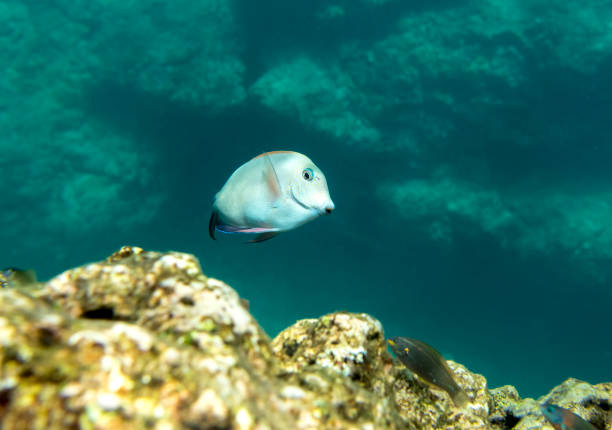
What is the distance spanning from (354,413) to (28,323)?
1131mm

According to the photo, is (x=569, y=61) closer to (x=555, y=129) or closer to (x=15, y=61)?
(x=555, y=129)

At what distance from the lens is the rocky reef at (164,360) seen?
0.91 meters

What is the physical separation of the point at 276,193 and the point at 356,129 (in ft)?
84.1

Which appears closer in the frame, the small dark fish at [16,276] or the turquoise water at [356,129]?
the small dark fish at [16,276]

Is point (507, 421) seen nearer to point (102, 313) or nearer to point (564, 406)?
point (564, 406)

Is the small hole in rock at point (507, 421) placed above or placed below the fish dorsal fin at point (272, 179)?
below

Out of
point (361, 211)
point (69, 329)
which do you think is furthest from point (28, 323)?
point (361, 211)

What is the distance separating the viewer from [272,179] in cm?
203

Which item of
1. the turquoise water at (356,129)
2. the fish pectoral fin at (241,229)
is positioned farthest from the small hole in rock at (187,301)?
the turquoise water at (356,129)

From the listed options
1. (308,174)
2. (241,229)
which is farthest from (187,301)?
(308,174)

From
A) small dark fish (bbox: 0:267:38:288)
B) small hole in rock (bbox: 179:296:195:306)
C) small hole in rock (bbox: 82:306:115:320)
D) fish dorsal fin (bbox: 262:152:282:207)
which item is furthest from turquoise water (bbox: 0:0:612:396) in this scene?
small hole in rock (bbox: 82:306:115:320)

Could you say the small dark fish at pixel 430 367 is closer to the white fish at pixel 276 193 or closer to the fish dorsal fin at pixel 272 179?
the white fish at pixel 276 193

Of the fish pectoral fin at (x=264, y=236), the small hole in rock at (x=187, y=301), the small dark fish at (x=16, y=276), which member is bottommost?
the small hole in rock at (x=187, y=301)

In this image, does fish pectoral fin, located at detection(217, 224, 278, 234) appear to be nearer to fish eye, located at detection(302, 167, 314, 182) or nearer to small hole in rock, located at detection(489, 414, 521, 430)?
fish eye, located at detection(302, 167, 314, 182)
